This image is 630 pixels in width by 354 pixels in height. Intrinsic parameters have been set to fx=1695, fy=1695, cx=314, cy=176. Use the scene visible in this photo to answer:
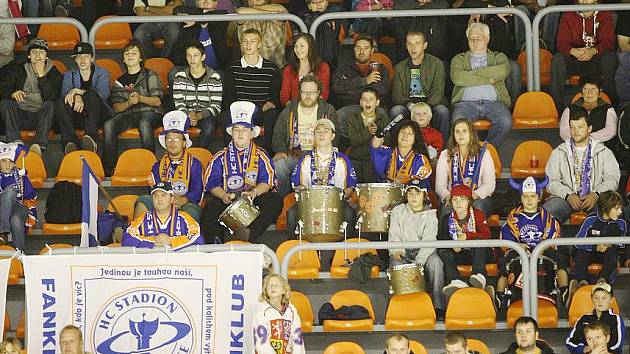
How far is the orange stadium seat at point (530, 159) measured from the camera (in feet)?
47.9

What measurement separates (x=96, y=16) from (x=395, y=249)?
505cm

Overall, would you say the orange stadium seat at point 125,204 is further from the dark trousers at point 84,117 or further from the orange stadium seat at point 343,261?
the orange stadium seat at point 343,261

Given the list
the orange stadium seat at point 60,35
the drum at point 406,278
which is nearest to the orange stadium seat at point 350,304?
the drum at point 406,278

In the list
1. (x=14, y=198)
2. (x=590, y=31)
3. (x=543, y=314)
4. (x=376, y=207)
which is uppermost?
(x=590, y=31)

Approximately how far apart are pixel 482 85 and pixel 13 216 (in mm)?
4271

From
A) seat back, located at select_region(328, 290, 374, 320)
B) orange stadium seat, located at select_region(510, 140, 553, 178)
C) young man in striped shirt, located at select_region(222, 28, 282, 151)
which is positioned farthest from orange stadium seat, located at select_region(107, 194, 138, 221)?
orange stadium seat, located at select_region(510, 140, 553, 178)

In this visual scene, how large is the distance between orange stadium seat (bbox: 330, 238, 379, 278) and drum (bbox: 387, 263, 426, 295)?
34cm

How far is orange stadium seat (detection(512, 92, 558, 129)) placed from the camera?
15016 mm

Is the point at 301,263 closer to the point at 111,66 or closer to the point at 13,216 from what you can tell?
the point at 13,216

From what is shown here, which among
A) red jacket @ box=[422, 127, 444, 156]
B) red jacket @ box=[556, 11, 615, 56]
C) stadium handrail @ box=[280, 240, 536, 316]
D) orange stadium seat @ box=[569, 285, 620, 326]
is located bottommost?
orange stadium seat @ box=[569, 285, 620, 326]

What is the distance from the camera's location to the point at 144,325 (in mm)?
12094

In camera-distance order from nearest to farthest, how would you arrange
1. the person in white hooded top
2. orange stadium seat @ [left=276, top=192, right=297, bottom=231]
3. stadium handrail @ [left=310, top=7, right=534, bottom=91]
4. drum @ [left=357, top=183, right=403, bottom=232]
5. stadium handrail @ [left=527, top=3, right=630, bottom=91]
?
1. the person in white hooded top
2. drum @ [left=357, top=183, right=403, bottom=232]
3. orange stadium seat @ [left=276, top=192, right=297, bottom=231]
4. stadium handrail @ [left=527, top=3, right=630, bottom=91]
5. stadium handrail @ [left=310, top=7, right=534, bottom=91]

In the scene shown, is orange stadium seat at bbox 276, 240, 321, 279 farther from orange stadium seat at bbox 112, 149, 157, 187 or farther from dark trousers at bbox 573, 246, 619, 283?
dark trousers at bbox 573, 246, 619, 283

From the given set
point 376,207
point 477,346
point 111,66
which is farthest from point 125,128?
point 477,346
